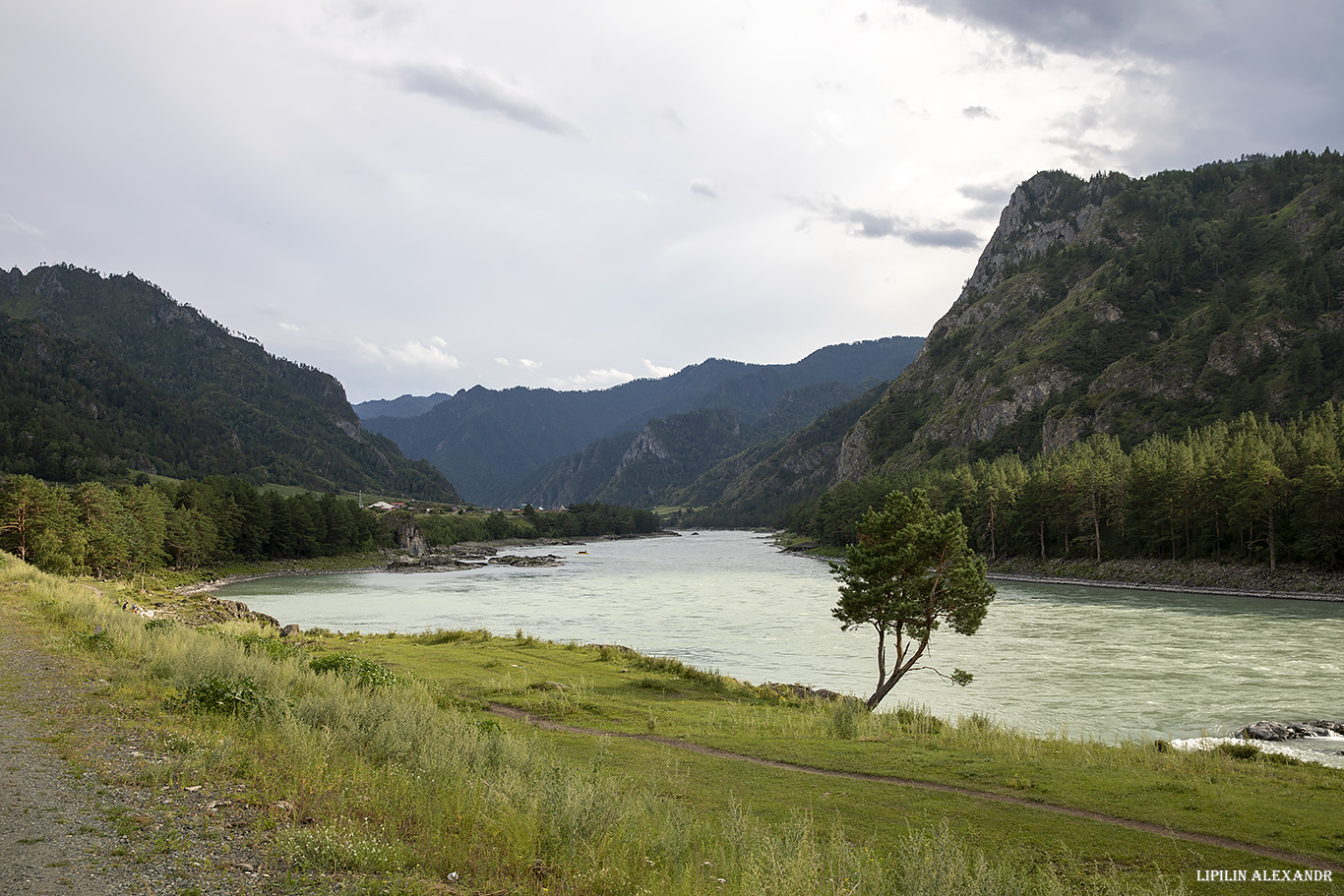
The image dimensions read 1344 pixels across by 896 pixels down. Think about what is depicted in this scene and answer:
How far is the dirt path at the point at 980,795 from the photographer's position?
10820mm

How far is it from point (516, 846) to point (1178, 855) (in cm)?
973

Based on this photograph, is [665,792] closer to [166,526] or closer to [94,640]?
[94,640]

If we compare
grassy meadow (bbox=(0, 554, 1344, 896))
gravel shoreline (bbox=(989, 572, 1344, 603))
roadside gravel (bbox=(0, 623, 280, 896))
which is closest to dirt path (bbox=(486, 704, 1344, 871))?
grassy meadow (bbox=(0, 554, 1344, 896))

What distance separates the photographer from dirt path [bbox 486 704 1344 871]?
10820 millimetres

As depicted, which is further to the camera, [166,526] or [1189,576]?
[166,526]

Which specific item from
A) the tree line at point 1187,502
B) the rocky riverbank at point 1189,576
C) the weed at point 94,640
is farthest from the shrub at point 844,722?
the rocky riverbank at point 1189,576

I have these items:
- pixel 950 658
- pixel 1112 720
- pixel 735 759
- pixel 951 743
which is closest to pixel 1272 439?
pixel 950 658

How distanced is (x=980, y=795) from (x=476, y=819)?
403 inches

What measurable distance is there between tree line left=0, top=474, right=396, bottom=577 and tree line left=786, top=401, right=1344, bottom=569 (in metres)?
76.4

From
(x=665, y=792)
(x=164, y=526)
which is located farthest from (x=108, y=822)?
(x=164, y=526)

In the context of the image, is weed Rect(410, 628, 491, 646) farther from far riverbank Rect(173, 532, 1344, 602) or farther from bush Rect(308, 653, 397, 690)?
far riverbank Rect(173, 532, 1344, 602)

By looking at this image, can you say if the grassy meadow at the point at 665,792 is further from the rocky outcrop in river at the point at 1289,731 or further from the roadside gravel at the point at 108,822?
the rocky outcrop in river at the point at 1289,731

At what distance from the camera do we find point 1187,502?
259 feet

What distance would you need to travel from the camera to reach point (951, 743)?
19.2 meters
